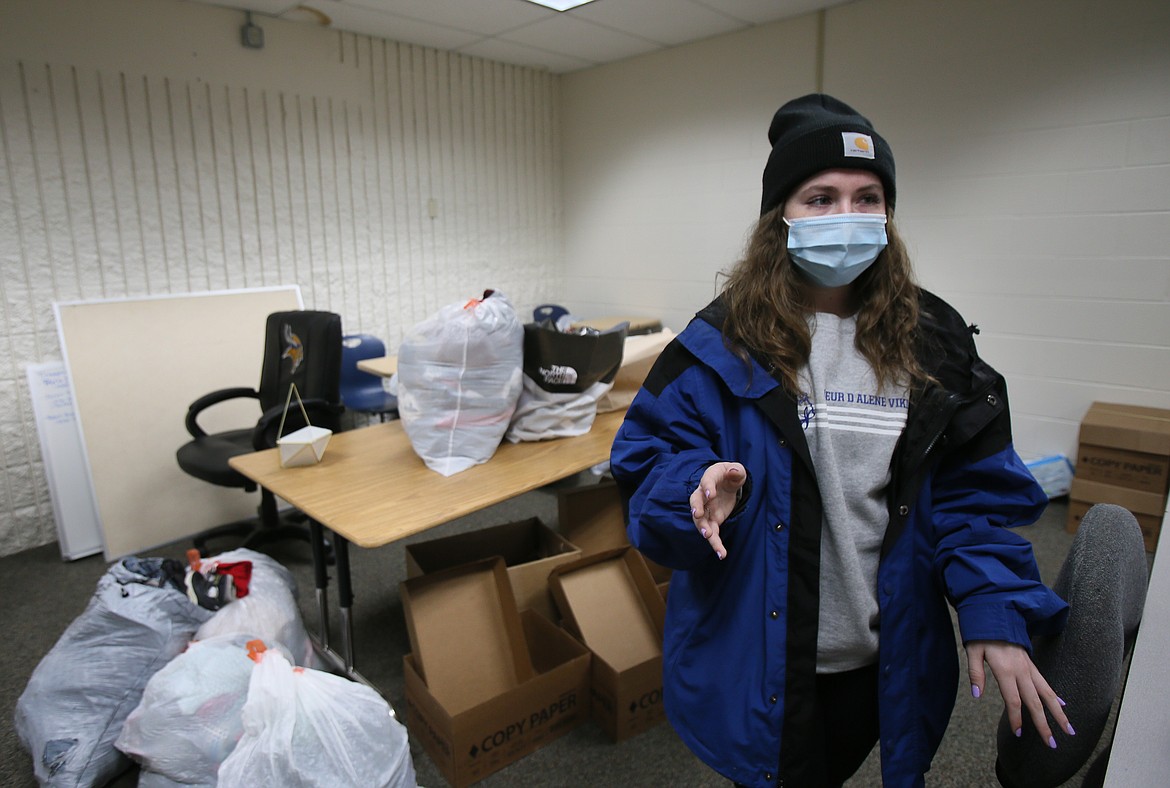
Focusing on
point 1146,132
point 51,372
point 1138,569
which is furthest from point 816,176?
point 51,372

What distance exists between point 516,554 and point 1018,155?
302 cm

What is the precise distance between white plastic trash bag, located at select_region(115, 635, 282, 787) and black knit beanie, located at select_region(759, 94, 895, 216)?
165 centimetres

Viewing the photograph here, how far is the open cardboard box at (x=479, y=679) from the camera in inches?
72.2

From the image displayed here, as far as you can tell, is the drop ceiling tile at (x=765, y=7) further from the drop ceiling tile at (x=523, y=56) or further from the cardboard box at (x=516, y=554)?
the cardboard box at (x=516, y=554)

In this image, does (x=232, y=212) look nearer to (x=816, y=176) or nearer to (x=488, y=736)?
(x=488, y=736)

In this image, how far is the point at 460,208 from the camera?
4.79 m

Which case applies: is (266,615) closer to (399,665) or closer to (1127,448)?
(399,665)

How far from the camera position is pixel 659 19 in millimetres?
3973

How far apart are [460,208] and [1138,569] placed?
14.4 feet

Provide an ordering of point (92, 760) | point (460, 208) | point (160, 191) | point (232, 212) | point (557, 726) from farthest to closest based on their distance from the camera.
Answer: point (460, 208), point (232, 212), point (160, 191), point (557, 726), point (92, 760)

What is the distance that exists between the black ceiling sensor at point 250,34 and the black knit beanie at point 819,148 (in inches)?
137

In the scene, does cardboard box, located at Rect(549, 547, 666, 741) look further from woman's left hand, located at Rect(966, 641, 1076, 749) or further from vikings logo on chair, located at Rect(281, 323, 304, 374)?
vikings logo on chair, located at Rect(281, 323, 304, 374)

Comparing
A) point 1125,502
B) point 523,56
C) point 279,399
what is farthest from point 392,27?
point 1125,502

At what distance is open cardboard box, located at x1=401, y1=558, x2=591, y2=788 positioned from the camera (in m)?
1.83
